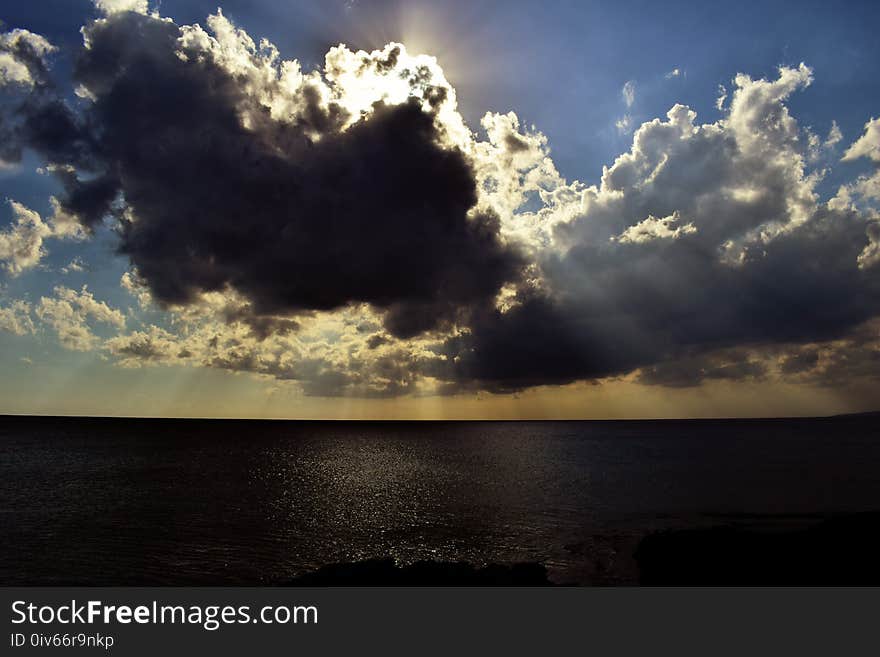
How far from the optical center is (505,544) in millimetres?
38438

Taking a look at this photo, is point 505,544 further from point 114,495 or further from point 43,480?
point 43,480

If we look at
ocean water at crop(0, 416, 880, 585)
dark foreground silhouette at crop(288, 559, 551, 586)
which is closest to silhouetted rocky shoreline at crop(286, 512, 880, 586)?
dark foreground silhouette at crop(288, 559, 551, 586)

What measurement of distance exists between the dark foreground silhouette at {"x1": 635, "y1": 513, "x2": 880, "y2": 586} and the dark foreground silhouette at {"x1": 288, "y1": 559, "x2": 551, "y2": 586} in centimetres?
723

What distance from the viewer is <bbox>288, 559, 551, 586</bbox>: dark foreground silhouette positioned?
89.6 ft

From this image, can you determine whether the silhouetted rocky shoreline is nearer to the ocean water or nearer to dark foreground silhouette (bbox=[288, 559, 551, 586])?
dark foreground silhouette (bbox=[288, 559, 551, 586])

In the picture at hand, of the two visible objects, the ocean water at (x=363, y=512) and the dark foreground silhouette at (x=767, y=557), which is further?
the ocean water at (x=363, y=512)

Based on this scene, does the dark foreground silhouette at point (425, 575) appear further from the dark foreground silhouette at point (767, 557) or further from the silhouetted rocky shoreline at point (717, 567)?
the dark foreground silhouette at point (767, 557)

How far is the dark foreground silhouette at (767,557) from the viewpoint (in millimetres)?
27266

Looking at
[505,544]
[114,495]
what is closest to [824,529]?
[505,544]

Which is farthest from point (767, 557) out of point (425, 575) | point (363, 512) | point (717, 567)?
point (363, 512)

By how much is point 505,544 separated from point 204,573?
2206cm

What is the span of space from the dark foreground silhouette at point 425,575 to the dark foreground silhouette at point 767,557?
723 cm

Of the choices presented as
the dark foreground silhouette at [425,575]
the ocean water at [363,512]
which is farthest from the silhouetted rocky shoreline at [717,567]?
the ocean water at [363,512]

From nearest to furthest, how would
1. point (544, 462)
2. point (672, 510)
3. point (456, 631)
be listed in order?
point (456, 631) → point (672, 510) → point (544, 462)
